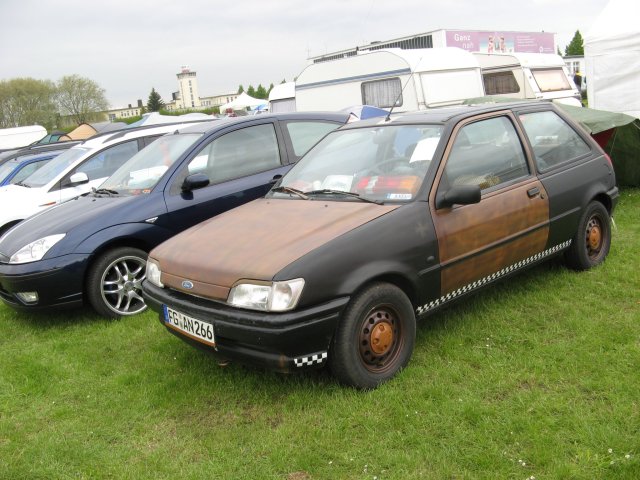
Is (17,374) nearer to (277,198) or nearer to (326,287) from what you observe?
(277,198)

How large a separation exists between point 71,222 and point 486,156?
136 inches

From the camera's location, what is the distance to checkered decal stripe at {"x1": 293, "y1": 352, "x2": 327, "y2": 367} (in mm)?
3145

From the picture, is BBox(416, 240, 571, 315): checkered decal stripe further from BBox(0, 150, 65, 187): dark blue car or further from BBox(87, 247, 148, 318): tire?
BBox(0, 150, 65, 187): dark blue car

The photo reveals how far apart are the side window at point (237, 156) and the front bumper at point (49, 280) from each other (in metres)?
1.09

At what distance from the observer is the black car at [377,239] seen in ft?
10.4

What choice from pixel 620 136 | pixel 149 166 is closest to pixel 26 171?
pixel 149 166

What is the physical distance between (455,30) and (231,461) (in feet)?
81.6

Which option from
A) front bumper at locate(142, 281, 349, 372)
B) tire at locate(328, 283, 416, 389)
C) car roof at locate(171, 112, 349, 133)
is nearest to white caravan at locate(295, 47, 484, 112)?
car roof at locate(171, 112, 349, 133)

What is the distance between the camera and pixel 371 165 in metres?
4.11

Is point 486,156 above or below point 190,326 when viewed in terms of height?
above

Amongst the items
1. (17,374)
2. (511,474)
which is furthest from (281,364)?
(17,374)

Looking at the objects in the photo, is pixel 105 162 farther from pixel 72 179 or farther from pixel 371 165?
pixel 371 165

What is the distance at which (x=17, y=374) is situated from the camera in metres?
4.24

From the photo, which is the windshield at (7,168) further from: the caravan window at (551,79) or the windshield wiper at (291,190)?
the caravan window at (551,79)
